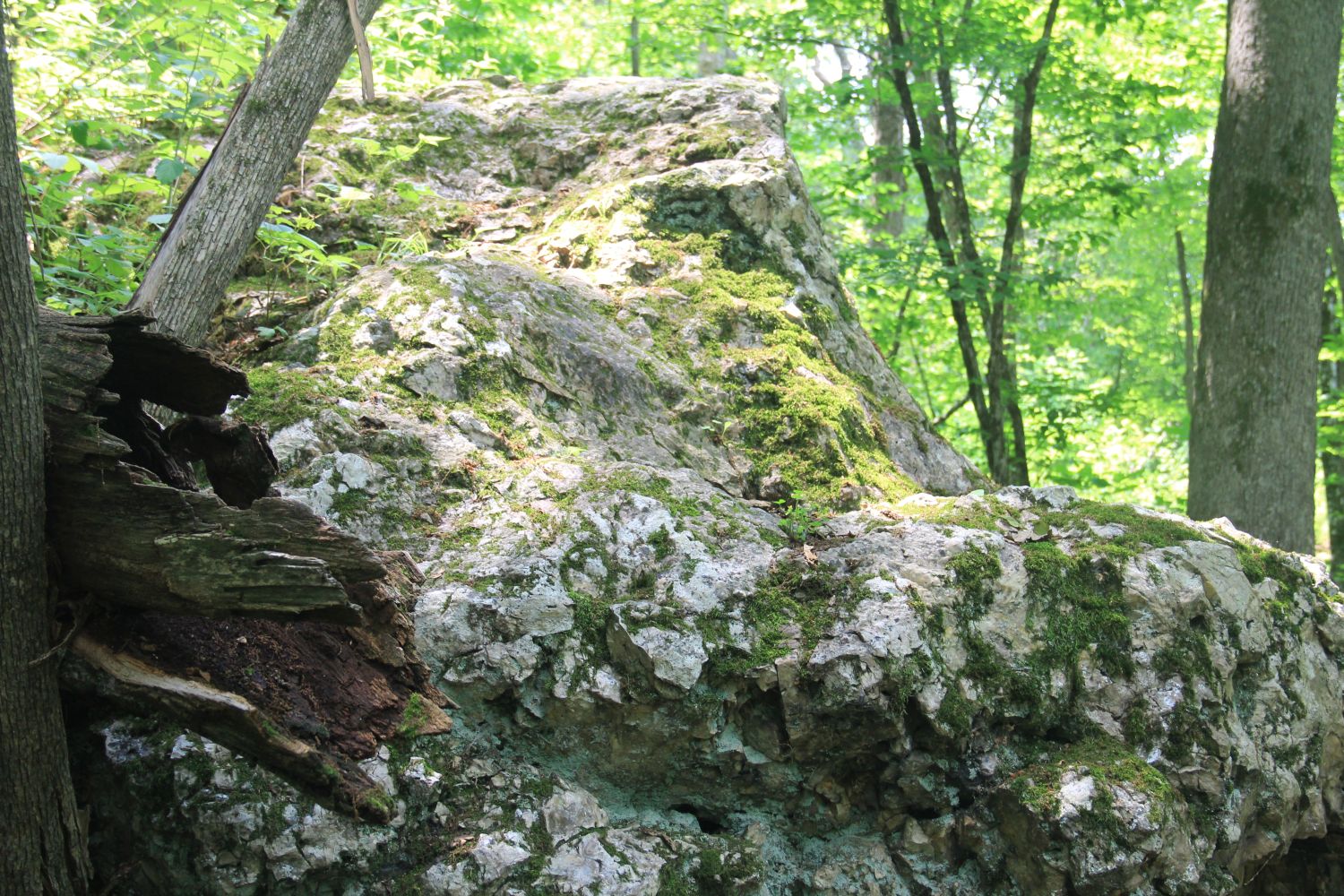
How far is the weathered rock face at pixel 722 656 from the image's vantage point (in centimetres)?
281

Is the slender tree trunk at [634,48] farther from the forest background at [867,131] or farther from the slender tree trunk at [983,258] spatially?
the slender tree trunk at [983,258]

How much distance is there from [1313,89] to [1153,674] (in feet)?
16.5

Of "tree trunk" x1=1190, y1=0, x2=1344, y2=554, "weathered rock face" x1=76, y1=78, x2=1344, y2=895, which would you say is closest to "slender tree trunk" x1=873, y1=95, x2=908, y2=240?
"tree trunk" x1=1190, y1=0, x2=1344, y2=554

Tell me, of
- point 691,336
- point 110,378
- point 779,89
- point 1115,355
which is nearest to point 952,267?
point 779,89

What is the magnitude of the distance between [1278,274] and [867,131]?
43.8 feet

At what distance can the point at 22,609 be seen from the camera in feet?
7.55

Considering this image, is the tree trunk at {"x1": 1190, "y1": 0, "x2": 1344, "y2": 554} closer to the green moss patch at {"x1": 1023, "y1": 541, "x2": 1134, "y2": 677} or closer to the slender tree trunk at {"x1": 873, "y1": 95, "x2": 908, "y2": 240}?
the green moss patch at {"x1": 1023, "y1": 541, "x2": 1134, "y2": 677}

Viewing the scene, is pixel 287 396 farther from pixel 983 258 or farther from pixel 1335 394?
pixel 1335 394

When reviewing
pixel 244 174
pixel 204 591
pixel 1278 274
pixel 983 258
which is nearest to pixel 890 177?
pixel 983 258

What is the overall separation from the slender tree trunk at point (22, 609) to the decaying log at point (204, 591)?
0.09 meters

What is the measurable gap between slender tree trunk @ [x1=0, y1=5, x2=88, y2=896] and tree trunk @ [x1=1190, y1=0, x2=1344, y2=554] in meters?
6.69

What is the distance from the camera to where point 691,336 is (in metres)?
4.87

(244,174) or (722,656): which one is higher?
(244,174)

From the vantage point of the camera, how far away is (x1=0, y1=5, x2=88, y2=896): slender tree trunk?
2.27 m
